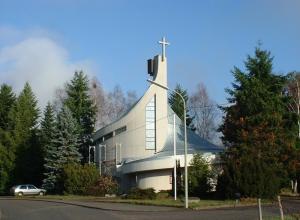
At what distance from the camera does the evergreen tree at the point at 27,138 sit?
264 ft

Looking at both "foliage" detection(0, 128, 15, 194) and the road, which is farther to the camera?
"foliage" detection(0, 128, 15, 194)

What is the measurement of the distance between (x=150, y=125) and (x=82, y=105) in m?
24.9

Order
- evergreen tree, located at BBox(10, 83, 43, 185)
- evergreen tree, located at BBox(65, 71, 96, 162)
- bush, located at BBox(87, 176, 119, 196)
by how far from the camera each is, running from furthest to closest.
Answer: evergreen tree, located at BBox(65, 71, 96, 162) → evergreen tree, located at BBox(10, 83, 43, 185) → bush, located at BBox(87, 176, 119, 196)

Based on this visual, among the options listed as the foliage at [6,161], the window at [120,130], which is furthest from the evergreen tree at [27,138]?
the window at [120,130]

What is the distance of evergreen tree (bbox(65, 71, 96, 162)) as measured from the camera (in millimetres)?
86113

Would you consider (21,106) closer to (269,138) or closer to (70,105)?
(70,105)

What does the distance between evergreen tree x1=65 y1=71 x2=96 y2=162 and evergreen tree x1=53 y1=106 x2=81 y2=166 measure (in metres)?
12.3

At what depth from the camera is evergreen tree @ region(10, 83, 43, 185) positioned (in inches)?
3167

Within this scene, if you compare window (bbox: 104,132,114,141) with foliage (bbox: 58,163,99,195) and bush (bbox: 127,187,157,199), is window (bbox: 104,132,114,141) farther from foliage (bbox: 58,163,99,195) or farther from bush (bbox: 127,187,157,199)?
bush (bbox: 127,187,157,199)

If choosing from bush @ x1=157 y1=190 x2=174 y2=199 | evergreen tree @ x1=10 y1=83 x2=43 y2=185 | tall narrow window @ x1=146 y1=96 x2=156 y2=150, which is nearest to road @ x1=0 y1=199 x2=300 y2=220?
bush @ x1=157 y1=190 x2=174 y2=199

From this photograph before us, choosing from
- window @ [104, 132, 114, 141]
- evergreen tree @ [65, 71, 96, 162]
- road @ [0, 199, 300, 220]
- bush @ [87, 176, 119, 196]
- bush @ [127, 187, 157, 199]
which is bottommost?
road @ [0, 199, 300, 220]

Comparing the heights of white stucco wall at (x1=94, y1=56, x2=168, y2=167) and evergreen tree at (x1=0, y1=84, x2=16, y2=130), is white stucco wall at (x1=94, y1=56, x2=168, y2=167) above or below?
below

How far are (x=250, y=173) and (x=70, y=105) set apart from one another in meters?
50.8

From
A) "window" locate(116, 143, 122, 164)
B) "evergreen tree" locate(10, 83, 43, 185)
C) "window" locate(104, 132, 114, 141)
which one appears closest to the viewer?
"window" locate(116, 143, 122, 164)
